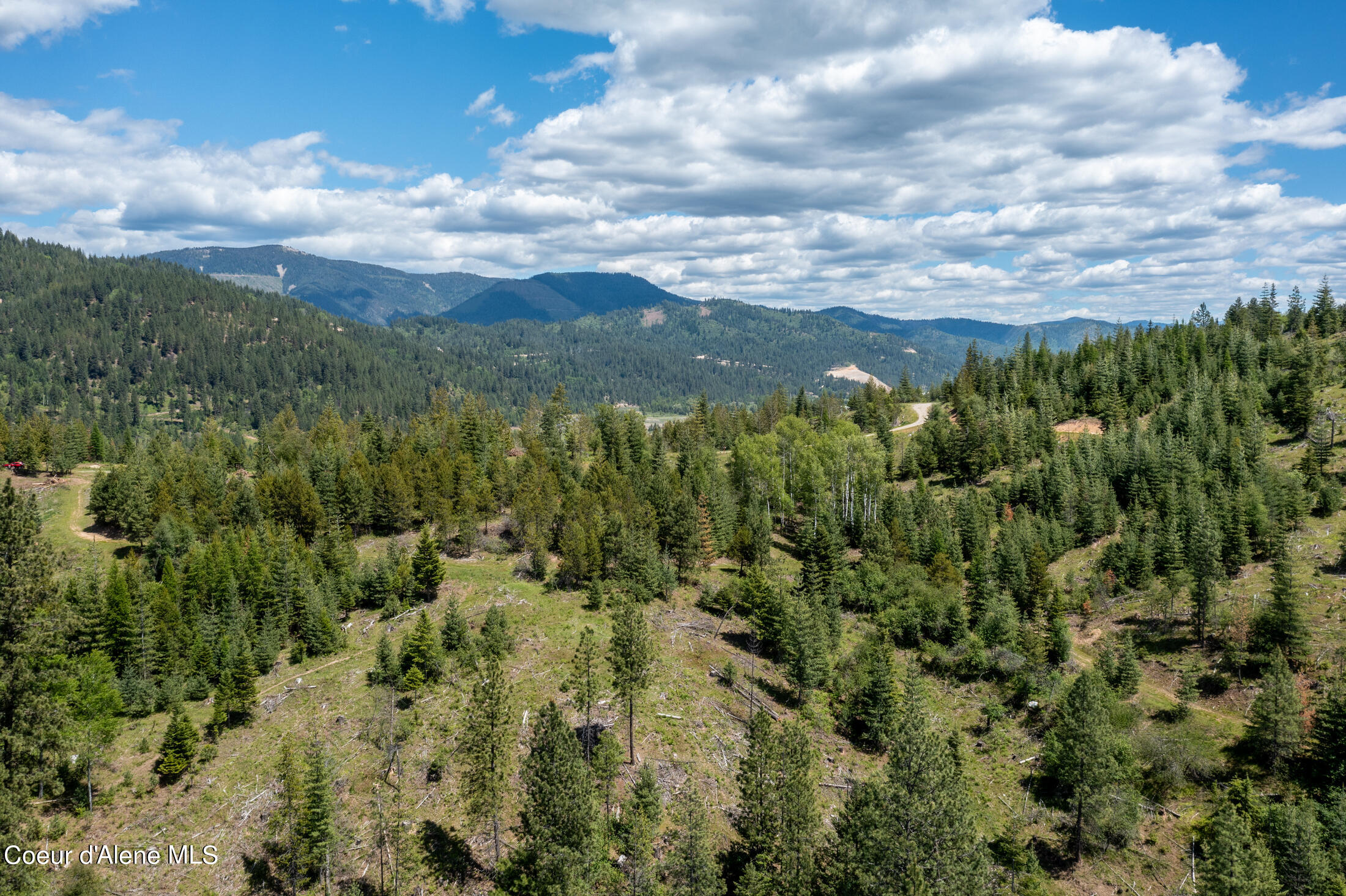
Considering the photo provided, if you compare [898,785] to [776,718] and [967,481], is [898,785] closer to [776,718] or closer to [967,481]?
[776,718]

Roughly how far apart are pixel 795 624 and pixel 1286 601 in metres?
47.8

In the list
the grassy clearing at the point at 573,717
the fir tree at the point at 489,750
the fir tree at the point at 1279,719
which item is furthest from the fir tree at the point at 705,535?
the fir tree at the point at 1279,719

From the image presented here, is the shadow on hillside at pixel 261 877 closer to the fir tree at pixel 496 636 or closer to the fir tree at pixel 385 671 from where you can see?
the fir tree at pixel 385 671

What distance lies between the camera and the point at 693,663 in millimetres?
71250

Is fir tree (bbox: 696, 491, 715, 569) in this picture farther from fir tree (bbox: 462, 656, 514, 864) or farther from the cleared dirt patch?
the cleared dirt patch

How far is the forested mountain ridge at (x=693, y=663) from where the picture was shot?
4359 centimetres

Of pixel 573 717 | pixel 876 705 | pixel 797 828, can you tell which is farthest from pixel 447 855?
pixel 876 705

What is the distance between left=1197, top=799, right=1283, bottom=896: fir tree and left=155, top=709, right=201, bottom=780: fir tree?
69585 millimetres

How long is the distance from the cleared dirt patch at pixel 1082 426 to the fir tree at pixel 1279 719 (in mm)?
85944

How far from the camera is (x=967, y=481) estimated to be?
132 metres

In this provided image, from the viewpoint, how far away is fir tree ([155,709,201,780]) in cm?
5203

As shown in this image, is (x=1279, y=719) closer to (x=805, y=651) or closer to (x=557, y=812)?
(x=805, y=651)

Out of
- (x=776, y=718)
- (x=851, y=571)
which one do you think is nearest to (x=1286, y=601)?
(x=851, y=571)

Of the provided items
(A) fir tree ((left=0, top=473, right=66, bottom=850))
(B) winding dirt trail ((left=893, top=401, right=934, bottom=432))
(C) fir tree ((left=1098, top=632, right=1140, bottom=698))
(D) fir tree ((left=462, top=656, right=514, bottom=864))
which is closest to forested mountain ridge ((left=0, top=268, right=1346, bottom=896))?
(A) fir tree ((left=0, top=473, right=66, bottom=850))
